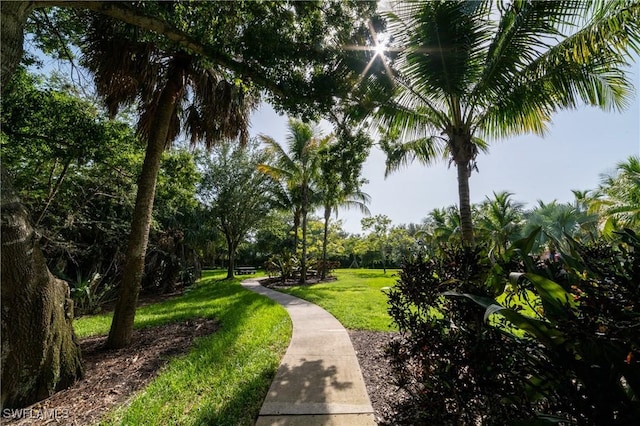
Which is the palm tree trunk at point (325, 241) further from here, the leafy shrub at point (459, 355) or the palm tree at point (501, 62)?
the leafy shrub at point (459, 355)

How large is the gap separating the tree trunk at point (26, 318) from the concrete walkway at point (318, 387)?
7.86 feet

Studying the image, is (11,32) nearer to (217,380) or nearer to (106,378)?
(106,378)

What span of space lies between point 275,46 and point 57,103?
484 centimetres

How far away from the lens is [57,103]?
18.1 feet

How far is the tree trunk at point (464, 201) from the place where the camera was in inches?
202

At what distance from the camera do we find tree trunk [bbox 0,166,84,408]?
257cm

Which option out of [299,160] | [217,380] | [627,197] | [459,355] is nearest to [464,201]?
[459,355]

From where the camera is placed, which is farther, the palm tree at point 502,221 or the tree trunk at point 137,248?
the palm tree at point 502,221

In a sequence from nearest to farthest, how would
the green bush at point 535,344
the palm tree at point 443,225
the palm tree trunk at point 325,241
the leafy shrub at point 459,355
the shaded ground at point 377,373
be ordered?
the green bush at point 535,344 → the leafy shrub at point 459,355 → the shaded ground at point 377,373 → the palm tree trunk at point 325,241 → the palm tree at point 443,225

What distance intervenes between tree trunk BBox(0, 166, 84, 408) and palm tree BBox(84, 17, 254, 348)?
1.53 m

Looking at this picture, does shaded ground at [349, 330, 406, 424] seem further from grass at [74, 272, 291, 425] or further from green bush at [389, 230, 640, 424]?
grass at [74, 272, 291, 425]

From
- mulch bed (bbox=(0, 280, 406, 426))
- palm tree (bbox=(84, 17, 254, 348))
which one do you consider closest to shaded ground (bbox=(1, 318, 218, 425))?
mulch bed (bbox=(0, 280, 406, 426))

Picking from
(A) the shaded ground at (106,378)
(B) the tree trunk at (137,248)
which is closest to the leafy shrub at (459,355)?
(A) the shaded ground at (106,378)

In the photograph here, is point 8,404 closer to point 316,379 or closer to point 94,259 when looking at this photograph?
point 316,379
